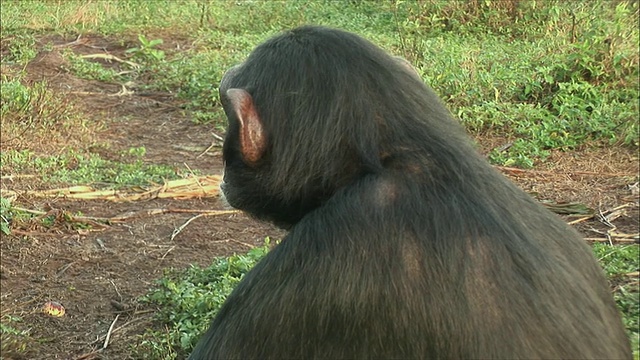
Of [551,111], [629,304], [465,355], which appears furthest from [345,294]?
[551,111]

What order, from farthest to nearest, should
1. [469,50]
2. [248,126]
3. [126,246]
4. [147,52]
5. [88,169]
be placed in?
[147,52], [469,50], [88,169], [126,246], [248,126]

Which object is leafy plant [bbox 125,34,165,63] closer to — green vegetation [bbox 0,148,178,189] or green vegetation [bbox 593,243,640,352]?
green vegetation [bbox 0,148,178,189]

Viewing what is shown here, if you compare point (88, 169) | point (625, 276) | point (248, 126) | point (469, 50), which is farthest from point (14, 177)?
point (625, 276)

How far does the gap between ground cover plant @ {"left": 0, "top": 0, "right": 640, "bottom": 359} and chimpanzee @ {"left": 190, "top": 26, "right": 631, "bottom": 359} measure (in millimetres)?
1356

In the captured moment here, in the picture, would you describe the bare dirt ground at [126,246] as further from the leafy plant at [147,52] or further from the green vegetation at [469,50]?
the leafy plant at [147,52]

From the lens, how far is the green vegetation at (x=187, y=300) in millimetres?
4965

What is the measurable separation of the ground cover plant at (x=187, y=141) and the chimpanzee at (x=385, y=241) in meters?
1.36

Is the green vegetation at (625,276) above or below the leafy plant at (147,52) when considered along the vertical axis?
above

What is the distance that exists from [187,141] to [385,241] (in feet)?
22.7

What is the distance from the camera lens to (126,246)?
6738mm

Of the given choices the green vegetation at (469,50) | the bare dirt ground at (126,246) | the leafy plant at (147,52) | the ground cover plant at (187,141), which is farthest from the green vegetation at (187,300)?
the leafy plant at (147,52)

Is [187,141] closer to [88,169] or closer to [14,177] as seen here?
[88,169]

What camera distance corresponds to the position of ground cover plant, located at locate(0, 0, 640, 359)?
5.64 meters

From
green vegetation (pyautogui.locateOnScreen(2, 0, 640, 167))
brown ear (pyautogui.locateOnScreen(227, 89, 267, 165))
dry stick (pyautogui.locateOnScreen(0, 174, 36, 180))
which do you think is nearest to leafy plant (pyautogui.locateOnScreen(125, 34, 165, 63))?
green vegetation (pyautogui.locateOnScreen(2, 0, 640, 167))
